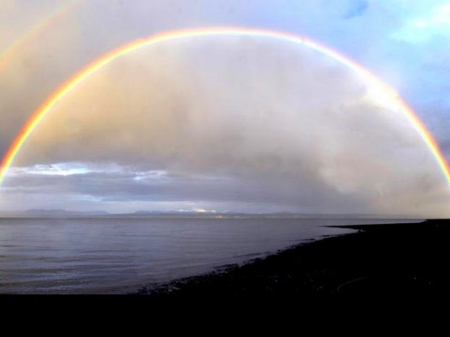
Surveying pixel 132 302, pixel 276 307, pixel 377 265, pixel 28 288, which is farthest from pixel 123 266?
pixel 276 307

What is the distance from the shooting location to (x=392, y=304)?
1018 cm

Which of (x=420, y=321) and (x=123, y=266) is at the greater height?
(x=420, y=321)

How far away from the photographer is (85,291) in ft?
76.9

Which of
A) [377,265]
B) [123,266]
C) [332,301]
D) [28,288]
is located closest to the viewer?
[332,301]

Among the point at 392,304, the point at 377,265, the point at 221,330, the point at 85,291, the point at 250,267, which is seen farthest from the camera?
the point at 250,267

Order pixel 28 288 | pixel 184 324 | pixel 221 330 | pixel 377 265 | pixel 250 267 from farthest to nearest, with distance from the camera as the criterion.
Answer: pixel 250 267, pixel 377 265, pixel 28 288, pixel 184 324, pixel 221 330

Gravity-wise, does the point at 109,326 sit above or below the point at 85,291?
above

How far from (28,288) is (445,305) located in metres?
23.5

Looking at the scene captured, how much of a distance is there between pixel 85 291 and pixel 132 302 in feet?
41.2

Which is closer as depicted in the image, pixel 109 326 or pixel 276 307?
pixel 109 326

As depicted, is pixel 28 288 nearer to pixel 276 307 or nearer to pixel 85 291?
pixel 85 291

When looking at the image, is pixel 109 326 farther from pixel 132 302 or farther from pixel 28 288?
pixel 28 288

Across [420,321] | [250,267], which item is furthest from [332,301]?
[250,267]

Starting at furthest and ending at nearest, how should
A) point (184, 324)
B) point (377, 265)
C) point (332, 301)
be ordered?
point (377, 265) < point (332, 301) < point (184, 324)
